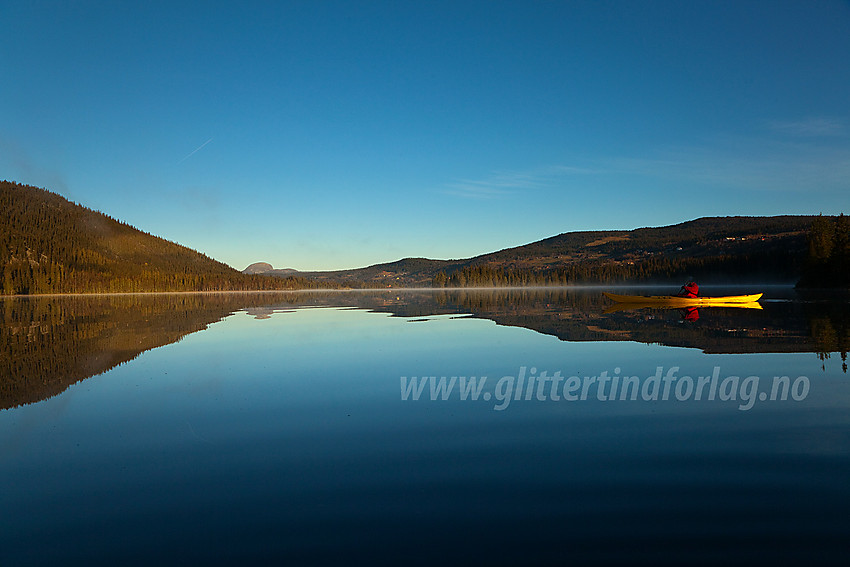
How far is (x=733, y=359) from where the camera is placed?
1636cm

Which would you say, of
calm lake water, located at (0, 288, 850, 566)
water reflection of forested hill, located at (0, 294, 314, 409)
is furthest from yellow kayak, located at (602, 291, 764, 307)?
water reflection of forested hill, located at (0, 294, 314, 409)

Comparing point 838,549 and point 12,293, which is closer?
point 838,549

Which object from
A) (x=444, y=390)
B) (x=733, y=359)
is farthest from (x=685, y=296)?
(x=444, y=390)

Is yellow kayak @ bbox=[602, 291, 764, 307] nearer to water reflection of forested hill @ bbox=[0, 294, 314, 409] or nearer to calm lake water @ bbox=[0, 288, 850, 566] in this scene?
calm lake water @ bbox=[0, 288, 850, 566]

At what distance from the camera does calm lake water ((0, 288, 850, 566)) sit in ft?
17.3

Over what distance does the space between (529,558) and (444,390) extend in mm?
7977

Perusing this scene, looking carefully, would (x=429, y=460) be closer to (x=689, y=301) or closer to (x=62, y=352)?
(x=62, y=352)

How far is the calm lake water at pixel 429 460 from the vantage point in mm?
5273

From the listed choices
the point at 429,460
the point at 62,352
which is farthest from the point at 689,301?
the point at 62,352

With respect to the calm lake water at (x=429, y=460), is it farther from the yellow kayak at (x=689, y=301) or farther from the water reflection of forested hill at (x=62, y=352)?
the yellow kayak at (x=689, y=301)

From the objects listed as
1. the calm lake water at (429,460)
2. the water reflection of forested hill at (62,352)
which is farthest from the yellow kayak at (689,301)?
the water reflection of forested hill at (62,352)

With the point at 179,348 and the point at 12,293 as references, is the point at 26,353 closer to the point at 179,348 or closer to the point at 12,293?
the point at 179,348

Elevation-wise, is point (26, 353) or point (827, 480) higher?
point (26, 353)

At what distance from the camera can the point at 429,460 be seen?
782cm
